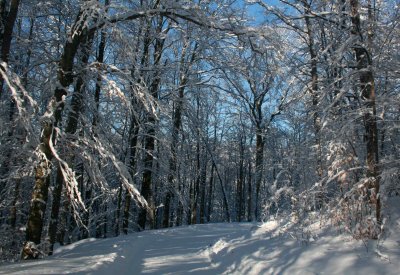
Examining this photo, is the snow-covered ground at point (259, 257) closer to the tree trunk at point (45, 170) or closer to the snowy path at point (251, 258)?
the snowy path at point (251, 258)

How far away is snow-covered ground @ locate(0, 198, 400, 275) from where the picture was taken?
6531mm

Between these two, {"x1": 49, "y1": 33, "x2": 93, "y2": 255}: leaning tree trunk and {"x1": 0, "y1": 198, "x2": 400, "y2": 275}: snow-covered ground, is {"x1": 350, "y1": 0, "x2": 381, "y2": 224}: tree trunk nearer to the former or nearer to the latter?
{"x1": 0, "y1": 198, "x2": 400, "y2": 275}: snow-covered ground

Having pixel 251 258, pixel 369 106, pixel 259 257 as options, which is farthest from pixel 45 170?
pixel 369 106

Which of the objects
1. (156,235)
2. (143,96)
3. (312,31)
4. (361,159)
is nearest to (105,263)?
(143,96)

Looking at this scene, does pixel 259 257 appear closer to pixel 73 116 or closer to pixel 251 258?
pixel 251 258

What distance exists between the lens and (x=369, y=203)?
7.60m

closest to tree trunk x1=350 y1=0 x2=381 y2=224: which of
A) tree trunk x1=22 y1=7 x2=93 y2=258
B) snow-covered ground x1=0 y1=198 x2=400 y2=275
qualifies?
snow-covered ground x1=0 y1=198 x2=400 y2=275

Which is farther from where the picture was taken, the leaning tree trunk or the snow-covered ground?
the leaning tree trunk

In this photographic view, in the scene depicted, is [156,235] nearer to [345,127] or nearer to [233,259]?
[233,259]

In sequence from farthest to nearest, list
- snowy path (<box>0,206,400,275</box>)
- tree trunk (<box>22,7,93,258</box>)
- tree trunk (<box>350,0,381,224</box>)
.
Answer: tree trunk (<box>22,7,93,258</box>) < tree trunk (<box>350,0,381,224</box>) < snowy path (<box>0,206,400,275</box>)

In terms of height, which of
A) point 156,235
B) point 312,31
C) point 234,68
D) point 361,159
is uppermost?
point 312,31

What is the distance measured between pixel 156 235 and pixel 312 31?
10.8 m

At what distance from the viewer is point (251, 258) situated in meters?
8.70

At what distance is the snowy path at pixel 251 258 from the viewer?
6.51 meters
